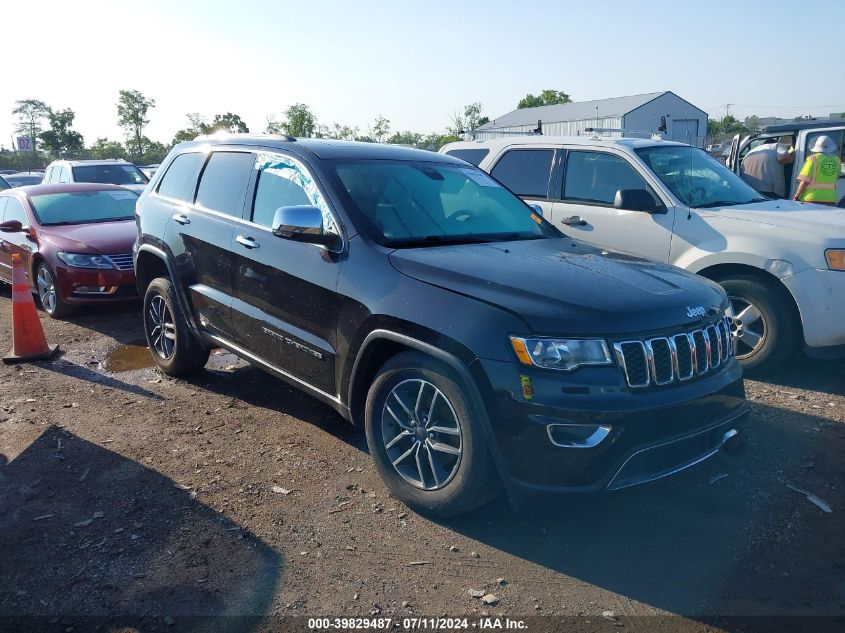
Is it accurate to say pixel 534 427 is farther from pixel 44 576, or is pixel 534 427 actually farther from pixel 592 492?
pixel 44 576

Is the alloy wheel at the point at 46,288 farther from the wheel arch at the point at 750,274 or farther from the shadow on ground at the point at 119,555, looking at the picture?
the wheel arch at the point at 750,274

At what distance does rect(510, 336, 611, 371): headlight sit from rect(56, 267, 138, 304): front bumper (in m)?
6.19

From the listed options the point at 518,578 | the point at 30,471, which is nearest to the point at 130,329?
the point at 30,471

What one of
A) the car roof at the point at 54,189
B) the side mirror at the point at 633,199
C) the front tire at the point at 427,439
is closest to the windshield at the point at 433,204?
the front tire at the point at 427,439

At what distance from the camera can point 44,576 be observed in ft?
10.8

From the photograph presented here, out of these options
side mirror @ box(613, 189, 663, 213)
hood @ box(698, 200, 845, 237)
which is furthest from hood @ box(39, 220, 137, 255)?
hood @ box(698, 200, 845, 237)

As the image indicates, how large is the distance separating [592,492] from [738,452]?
151 cm

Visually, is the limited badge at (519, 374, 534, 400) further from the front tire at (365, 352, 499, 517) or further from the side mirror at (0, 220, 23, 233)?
the side mirror at (0, 220, 23, 233)

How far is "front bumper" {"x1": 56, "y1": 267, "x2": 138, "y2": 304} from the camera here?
8102 mm

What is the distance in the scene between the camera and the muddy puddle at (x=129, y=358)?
21.4ft

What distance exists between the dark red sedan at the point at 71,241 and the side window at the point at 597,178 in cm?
483

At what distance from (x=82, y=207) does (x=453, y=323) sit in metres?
7.60

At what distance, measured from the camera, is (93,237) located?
8469mm

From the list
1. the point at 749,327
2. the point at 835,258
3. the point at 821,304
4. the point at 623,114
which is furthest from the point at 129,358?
the point at 623,114
